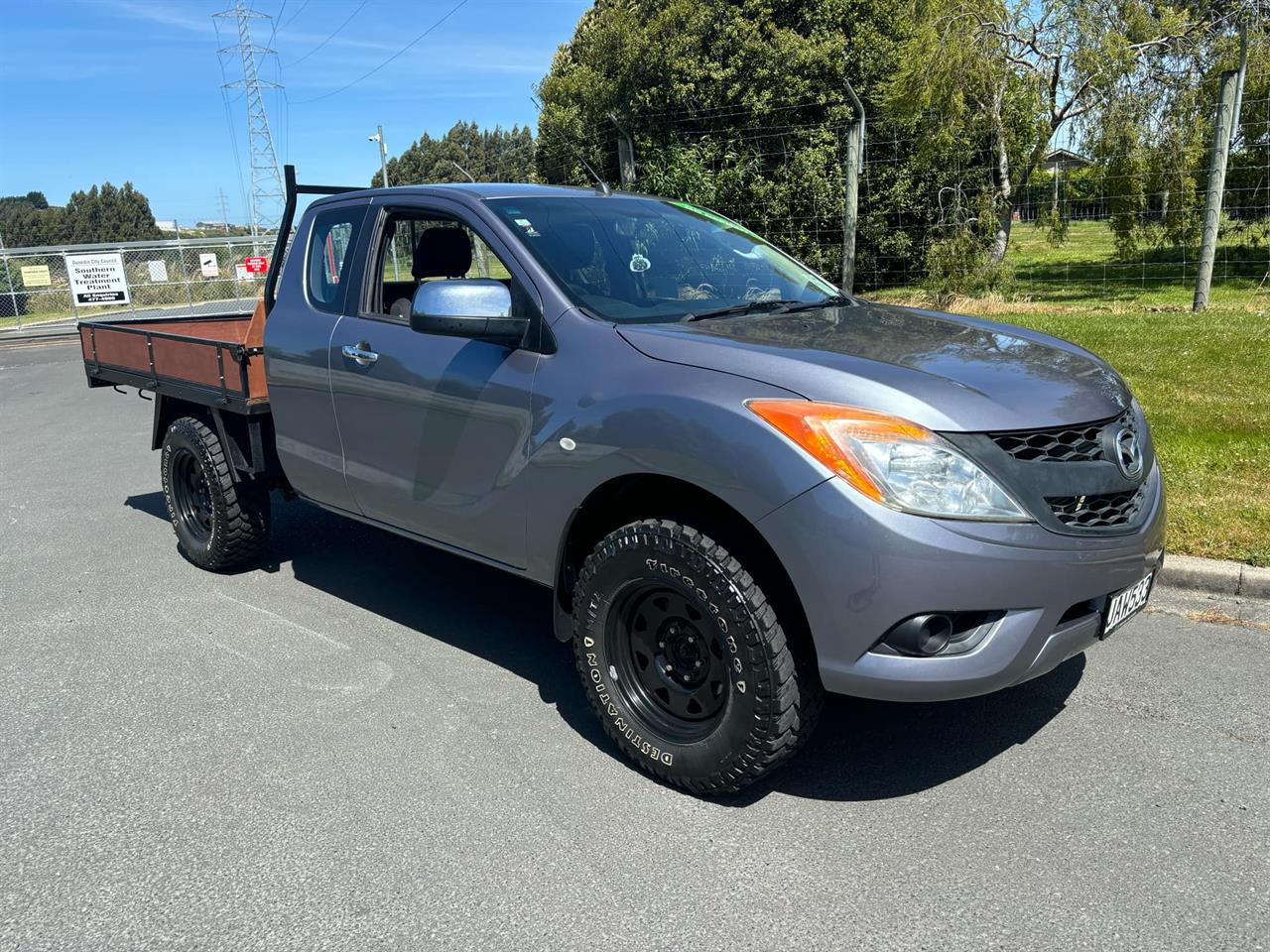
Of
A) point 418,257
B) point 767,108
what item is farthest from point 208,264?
point 418,257

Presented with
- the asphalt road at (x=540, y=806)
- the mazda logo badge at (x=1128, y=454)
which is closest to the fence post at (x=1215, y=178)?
the asphalt road at (x=540, y=806)

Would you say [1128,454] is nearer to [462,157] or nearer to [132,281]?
[132,281]

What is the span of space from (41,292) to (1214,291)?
97.7ft

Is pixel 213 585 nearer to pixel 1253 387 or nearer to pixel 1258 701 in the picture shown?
pixel 1258 701

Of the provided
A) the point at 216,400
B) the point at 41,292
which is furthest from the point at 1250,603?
the point at 41,292

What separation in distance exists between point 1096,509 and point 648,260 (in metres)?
1.95

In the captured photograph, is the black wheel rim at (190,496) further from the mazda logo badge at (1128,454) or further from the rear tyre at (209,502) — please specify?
the mazda logo badge at (1128,454)

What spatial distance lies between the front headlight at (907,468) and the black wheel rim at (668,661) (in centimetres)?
67

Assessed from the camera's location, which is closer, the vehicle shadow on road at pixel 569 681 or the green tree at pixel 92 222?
the vehicle shadow on road at pixel 569 681

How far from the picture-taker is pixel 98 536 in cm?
648

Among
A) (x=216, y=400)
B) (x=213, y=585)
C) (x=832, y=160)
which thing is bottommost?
(x=213, y=585)

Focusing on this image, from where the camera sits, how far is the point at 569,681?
4160mm

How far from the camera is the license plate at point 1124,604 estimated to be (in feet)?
9.95

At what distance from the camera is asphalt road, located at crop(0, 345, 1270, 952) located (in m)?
2.67
